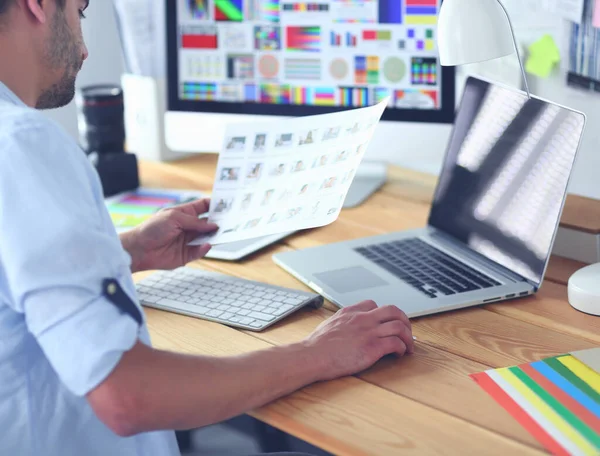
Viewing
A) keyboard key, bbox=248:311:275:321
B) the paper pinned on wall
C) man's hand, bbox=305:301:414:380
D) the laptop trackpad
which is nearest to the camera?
man's hand, bbox=305:301:414:380

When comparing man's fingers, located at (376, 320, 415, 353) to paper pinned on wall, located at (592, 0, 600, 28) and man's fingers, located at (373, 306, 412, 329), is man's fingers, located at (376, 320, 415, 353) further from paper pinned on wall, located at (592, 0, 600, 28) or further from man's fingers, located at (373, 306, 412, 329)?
paper pinned on wall, located at (592, 0, 600, 28)

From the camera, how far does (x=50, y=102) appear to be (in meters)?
0.98

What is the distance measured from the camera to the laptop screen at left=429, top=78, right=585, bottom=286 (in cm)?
117

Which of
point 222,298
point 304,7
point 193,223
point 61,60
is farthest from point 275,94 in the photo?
point 61,60

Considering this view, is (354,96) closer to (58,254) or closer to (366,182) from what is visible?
(366,182)

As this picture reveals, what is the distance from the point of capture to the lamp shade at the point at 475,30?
116cm

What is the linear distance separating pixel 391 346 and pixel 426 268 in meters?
0.31

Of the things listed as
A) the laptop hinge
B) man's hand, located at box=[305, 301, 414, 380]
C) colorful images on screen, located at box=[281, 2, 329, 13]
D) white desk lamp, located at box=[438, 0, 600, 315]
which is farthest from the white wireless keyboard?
colorful images on screen, located at box=[281, 2, 329, 13]

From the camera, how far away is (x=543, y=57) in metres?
1.59

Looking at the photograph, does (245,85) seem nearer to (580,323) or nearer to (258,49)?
(258,49)

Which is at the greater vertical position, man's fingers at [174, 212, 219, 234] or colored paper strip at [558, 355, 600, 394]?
man's fingers at [174, 212, 219, 234]

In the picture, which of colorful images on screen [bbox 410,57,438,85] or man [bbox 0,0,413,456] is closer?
man [bbox 0,0,413,456]

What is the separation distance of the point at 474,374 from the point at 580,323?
232mm

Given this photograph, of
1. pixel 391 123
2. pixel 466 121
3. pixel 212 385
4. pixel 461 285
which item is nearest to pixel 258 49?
pixel 391 123
